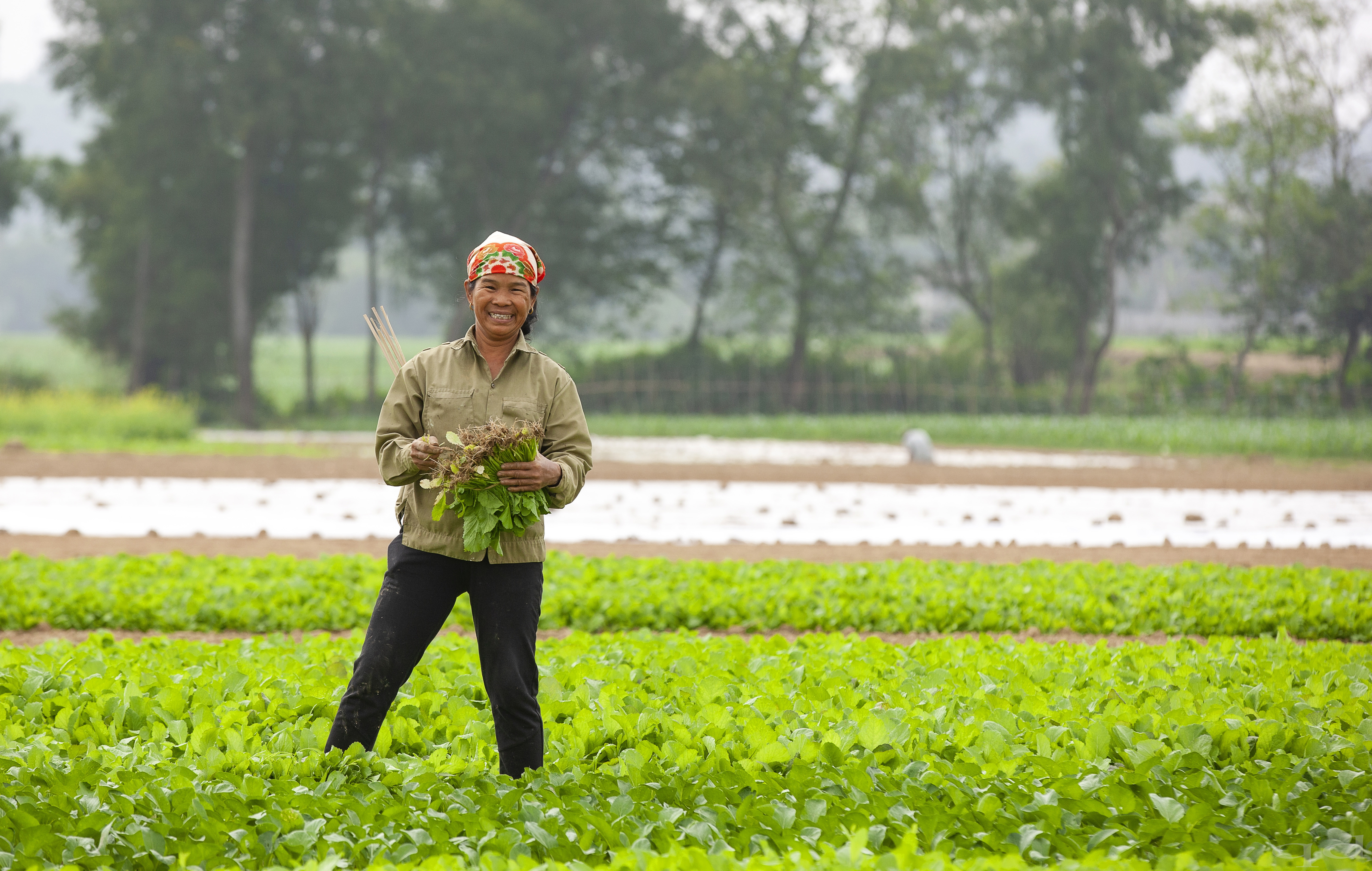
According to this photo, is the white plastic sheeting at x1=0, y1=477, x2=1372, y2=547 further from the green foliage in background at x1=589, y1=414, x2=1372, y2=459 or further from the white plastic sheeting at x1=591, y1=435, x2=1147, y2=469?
the green foliage in background at x1=589, y1=414, x2=1372, y2=459

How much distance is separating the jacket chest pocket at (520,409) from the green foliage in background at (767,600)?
3.53 metres

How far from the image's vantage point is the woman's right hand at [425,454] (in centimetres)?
364

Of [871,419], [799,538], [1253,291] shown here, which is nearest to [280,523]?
[799,538]

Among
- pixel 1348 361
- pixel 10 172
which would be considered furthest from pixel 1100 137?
pixel 10 172

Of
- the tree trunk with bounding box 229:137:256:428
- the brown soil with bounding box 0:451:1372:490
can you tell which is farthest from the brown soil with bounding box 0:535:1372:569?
the tree trunk with bounding box 229:137:256:428

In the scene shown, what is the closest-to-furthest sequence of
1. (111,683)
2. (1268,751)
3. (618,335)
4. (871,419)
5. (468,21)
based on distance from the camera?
(1268,751) → (111,683) → (871,419) → (468,21) → (618,335)

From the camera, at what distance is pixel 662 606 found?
24.2ft

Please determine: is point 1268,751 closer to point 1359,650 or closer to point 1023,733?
point 1023,733

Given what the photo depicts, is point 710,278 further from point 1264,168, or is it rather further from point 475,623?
point 475,623

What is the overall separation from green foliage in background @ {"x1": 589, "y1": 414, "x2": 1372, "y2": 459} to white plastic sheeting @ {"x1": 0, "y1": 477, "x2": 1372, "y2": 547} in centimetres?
916

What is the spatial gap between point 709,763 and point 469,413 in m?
1.52

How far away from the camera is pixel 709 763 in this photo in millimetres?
4133

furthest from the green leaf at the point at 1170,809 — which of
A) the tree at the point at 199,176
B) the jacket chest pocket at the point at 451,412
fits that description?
the tree at the point at 199,176

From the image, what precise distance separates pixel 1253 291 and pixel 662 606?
121 ft
